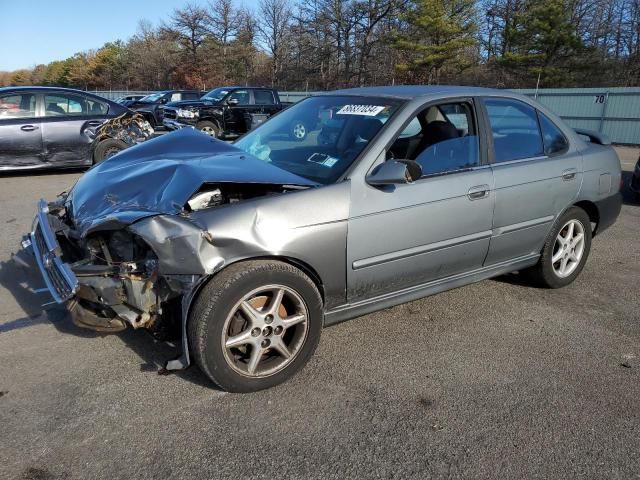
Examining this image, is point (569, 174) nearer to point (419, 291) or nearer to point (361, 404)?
point (419, 291)

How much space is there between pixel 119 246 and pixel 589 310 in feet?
11.4

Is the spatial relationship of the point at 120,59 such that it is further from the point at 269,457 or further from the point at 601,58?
the point at 269,457

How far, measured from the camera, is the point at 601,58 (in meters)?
35.8

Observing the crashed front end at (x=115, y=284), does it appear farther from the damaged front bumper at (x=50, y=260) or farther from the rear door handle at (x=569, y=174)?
the rear door handle at (x=569, y=174)

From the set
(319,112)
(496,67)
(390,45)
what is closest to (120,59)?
(390,45)

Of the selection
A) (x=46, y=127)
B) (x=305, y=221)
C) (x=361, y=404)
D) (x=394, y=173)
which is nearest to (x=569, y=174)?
(x=394, y=173)

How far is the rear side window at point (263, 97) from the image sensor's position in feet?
52.8

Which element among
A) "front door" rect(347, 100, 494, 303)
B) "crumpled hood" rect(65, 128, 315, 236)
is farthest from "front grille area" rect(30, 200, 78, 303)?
"front door" rect(347, 100, 494, 303)

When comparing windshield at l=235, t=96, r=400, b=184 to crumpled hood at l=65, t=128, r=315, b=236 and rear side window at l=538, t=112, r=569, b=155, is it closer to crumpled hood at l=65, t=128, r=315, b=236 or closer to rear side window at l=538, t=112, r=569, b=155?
crumpled hood at l=65, t=128, r=315, b=236

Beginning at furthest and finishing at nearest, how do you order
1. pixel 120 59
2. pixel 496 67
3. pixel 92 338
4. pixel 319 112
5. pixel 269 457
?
pixel 120 59 < pixel 496 67 < pixel 319 112 < pixel 92 338 < pixel 269 457

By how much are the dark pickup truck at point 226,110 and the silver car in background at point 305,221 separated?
10.9 m

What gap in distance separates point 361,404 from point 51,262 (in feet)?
6.32

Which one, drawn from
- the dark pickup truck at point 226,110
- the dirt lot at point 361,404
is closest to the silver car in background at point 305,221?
the dirt lot at point 361,404

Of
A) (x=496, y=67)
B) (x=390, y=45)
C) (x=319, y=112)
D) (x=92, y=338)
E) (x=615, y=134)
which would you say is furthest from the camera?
(x=390, y=45)
